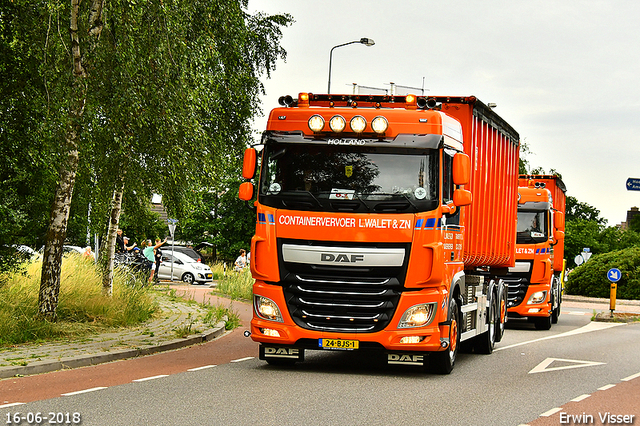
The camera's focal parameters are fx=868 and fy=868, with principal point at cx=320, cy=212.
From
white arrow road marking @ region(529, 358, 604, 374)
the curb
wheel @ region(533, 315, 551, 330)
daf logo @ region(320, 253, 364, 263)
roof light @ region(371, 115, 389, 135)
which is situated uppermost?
roof light @ region(371, 115, 389, 135)

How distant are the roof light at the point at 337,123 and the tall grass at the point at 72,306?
18.6 ft

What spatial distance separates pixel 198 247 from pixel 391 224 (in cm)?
4866

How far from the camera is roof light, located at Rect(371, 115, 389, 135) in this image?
10758mm

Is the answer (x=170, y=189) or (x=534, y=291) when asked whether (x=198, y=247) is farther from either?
(x=170, y=189)

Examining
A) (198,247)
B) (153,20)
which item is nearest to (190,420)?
(153,20)

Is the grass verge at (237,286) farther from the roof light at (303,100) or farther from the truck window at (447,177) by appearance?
the truck window at (447,177)

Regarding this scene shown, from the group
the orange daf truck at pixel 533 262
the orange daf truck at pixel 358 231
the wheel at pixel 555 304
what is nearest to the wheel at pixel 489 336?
the orange daf truck at pixel 358 231

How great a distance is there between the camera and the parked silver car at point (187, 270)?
127 feet

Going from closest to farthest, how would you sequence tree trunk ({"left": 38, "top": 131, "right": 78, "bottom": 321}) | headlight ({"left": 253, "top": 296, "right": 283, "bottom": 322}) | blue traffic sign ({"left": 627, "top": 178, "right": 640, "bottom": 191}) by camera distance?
headlight ({"left": 253, "top": 296, "right": 283, "bottom": 322}) < tree trunk ({"left": 38, "top": 131, "right": 78, "bottom": 321}) < blue traffic sign ({"left": 627, "top": 178, "right": 640, "bottom": 191})

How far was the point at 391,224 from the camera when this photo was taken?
1045cm

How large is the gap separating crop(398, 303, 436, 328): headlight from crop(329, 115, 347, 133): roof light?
2.38 metres

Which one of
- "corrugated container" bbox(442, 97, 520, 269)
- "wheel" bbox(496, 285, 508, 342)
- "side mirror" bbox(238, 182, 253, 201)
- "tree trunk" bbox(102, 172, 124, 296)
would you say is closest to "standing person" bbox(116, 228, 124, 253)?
"tree trunk" bbox(102, 172, 124, 296)

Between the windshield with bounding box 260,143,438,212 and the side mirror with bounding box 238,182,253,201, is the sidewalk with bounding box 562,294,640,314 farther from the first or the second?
the side mirror with bounding box 238,182,253,201

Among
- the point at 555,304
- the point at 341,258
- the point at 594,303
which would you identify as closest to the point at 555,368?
the point at 341,258
